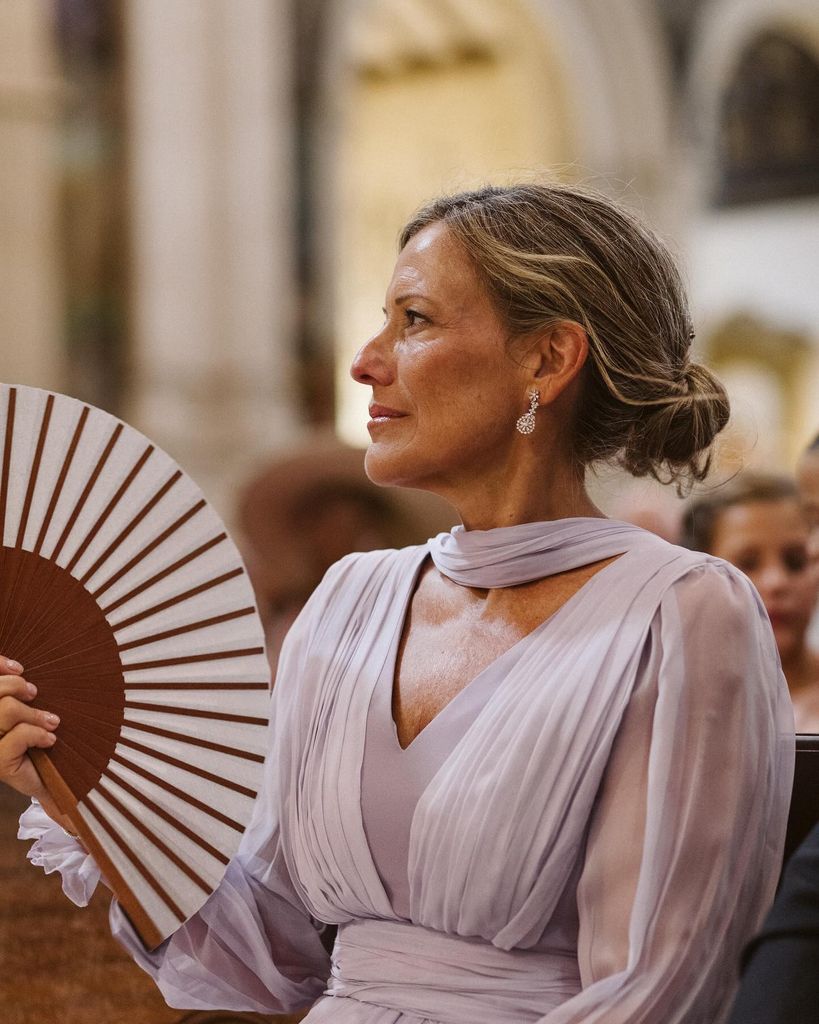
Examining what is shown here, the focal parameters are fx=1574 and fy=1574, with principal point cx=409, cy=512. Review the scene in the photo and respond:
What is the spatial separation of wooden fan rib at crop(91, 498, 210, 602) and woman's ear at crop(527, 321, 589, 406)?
461 millimetres

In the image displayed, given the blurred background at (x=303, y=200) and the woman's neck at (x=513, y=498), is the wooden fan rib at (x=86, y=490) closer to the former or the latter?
the woman's neck at (x=513, y=498)

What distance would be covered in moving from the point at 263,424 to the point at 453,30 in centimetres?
619

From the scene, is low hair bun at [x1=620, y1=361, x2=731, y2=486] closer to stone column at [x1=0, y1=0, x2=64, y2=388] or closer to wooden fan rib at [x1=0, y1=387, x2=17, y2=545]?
wooden fan rib at [x1=0, y1=387, x2=17, y2=545]

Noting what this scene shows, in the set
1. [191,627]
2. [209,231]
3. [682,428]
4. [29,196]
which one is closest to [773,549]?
[682,428]

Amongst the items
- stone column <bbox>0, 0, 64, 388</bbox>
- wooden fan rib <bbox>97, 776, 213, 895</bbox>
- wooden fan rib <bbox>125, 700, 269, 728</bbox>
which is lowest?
wooden fan rib <bbox>97, 776, 213, 895</bbox>

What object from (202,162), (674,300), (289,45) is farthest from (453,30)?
(674,300)

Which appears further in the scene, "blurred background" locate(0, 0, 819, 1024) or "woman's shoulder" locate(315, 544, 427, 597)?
"blurred background" locate(0, 0, 819, 1024)

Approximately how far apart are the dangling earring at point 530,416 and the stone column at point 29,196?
875cm

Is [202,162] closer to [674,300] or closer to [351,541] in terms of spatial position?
[351,541]

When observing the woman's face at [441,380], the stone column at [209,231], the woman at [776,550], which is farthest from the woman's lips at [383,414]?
the stone column at [209,231]

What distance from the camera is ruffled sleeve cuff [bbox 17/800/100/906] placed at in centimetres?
202

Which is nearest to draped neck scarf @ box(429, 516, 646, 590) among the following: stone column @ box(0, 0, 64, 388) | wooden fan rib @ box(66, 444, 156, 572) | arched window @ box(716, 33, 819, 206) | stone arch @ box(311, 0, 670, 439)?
wooden fan rib @ box(66, 444, 156, 572)

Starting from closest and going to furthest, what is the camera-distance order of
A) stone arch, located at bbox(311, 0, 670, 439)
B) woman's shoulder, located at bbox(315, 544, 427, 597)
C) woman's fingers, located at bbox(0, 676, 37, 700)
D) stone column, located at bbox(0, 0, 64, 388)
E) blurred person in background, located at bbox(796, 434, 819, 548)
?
woman's fingers, located at bbox(0, 676, 37, 700) < woman's shoulder, located at bbox(315, 544, 427, 597) < blurred person in background, located at bbox(796, 434, 819, 548) < stone column, located at bbox(0, 0, 64, 388) < stone arch, located at bbox(311, 0, 670, 439)

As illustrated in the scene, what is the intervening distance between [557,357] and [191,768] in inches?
28.0
